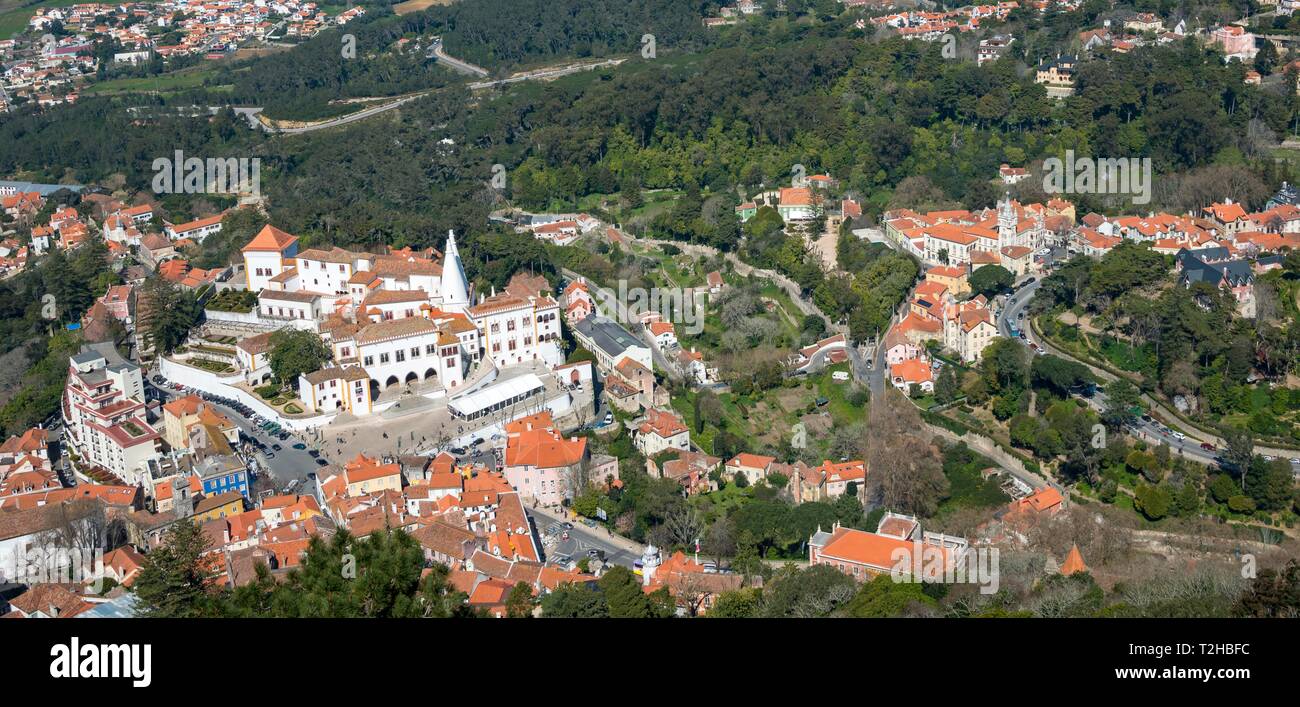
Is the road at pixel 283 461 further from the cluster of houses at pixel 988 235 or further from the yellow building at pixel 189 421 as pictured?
the cluster of houses at pixel 988 235

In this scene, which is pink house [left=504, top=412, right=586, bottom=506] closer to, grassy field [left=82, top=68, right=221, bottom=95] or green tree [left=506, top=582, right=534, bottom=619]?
green tree [left=506, top=582, right=534, bottom=619]

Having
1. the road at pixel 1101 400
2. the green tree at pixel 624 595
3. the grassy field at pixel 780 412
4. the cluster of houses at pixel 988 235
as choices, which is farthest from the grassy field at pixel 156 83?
the green tree at pixel 624 595

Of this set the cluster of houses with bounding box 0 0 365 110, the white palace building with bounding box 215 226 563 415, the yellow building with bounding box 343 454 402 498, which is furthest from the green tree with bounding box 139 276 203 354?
the cluster of houses with bounding box 0 0 365 110

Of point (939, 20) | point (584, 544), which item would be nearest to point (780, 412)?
point (584, 544)

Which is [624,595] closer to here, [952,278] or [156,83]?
[952,278]
